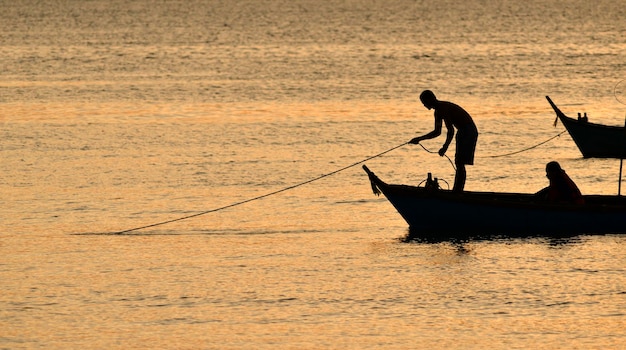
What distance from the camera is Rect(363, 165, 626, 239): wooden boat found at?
17.9 m

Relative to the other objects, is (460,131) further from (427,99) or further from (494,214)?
(494,214)

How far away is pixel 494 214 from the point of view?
59.2 feet

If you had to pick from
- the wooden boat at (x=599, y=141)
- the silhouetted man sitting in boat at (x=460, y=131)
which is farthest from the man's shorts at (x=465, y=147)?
the wooden boat at (x=599, y=141)

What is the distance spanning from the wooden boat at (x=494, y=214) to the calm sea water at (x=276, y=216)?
0.28 meters

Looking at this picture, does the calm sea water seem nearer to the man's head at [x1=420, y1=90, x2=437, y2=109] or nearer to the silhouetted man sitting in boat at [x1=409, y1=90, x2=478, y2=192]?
the silhouetted man sitting in boat at [x1=409, y1=90, x2=478, y2=192]

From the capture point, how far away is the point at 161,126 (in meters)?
33.4

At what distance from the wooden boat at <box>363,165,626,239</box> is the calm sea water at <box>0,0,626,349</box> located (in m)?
0.28

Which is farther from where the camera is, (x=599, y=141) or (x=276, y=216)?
(x=599, y=141)

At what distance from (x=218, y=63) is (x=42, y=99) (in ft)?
62.3

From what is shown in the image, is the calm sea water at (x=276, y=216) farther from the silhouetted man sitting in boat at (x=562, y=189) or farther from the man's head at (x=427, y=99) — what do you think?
the man's head at (x=427, y=99)

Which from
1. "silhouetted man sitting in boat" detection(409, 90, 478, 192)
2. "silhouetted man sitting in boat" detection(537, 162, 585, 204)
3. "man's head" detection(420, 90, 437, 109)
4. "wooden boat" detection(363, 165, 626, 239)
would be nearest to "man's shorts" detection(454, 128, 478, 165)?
"silhouetted man sitting in boat" detection(409, 90, 478, 192)

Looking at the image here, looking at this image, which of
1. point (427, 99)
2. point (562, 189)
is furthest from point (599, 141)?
point (427, 99)

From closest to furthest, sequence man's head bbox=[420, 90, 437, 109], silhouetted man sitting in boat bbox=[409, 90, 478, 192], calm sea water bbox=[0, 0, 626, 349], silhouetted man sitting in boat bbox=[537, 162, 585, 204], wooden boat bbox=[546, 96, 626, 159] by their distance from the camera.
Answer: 1. calm sea water bbox=[0, 0, 626, 349]
2. man's head bbox=[420, 90, 437, 109]
3. silhouetted man sitting in boat bbox=[537, 162, 585, 204]
4. silhouetted man sitting in boat bbox=[409, 90, 478, 192]
5. wooden boat bbox=[546, 96, 626, 159]

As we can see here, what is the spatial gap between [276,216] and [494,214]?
11.5ft
